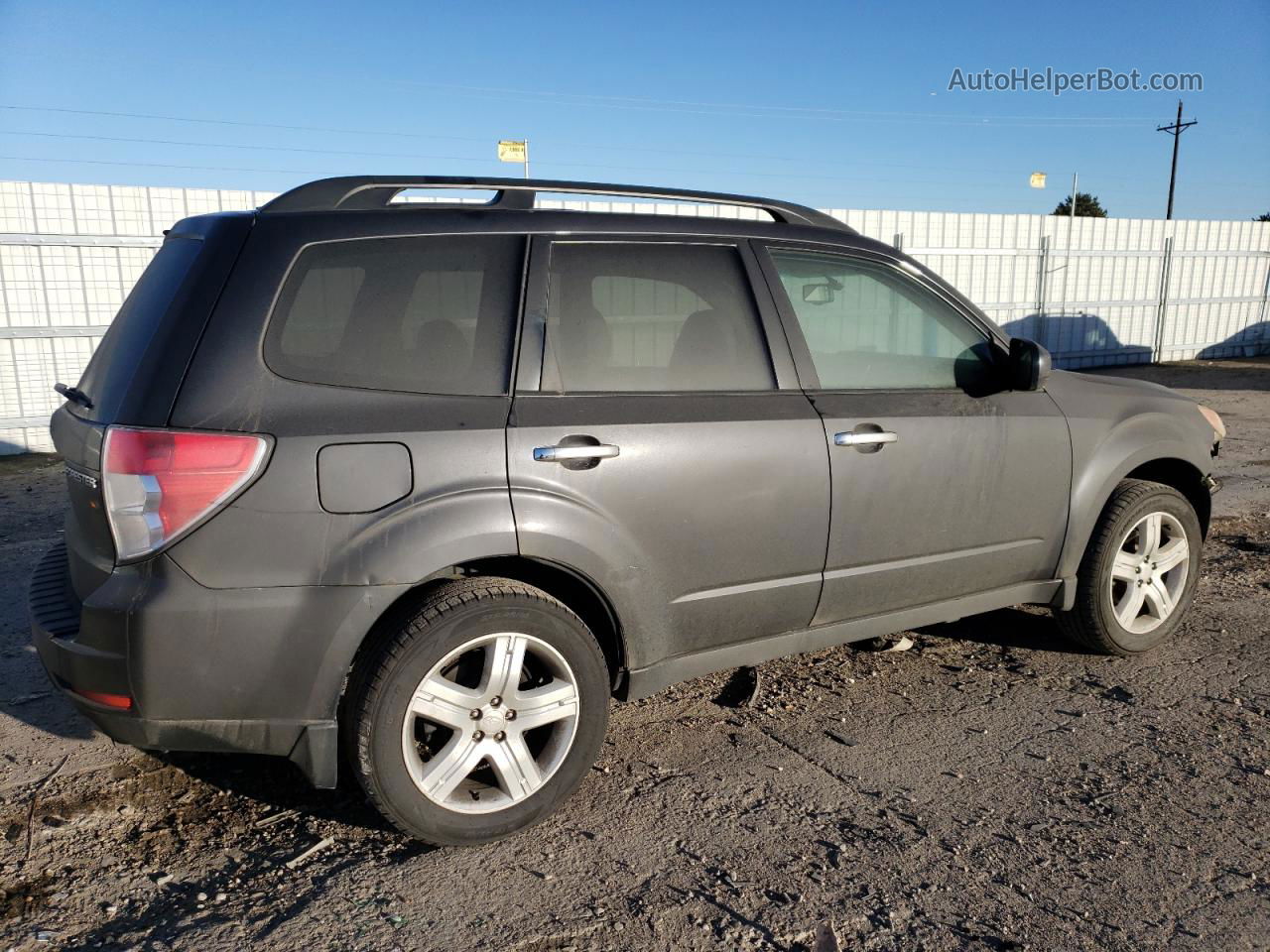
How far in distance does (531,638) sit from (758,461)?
0.95 meters

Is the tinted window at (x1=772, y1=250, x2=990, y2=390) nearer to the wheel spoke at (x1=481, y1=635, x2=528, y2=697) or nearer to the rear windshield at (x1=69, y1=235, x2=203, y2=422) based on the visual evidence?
the wheel spoke at (x1=481, y1=635, x2=528, y2=697)

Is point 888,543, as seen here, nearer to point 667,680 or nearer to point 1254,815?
point 667,680

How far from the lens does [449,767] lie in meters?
2.87

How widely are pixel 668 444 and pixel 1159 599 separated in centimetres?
265

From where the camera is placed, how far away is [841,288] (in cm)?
379

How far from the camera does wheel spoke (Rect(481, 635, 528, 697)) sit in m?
2.88

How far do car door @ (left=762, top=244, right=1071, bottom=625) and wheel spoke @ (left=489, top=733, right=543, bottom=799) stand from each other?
3.91ft

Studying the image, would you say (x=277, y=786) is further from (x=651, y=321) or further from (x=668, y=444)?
(x=651, y=321)

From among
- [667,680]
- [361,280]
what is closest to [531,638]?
[667,680]

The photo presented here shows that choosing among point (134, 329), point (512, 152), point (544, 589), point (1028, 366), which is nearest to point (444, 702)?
point (544, 589)

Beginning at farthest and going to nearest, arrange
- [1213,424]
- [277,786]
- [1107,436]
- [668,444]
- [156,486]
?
[1213,424]
[1107,436]
[277,786]
[668,444]
[156,486]

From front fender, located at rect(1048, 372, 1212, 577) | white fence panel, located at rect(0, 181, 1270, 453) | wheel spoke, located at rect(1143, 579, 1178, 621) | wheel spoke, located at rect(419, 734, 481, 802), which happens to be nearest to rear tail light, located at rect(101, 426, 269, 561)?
wheel spoke, located at rect(419, 734, 481, 802)

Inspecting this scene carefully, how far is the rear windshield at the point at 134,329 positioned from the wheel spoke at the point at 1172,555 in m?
4.02

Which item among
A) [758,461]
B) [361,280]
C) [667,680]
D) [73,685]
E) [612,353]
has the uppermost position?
[361,280]
